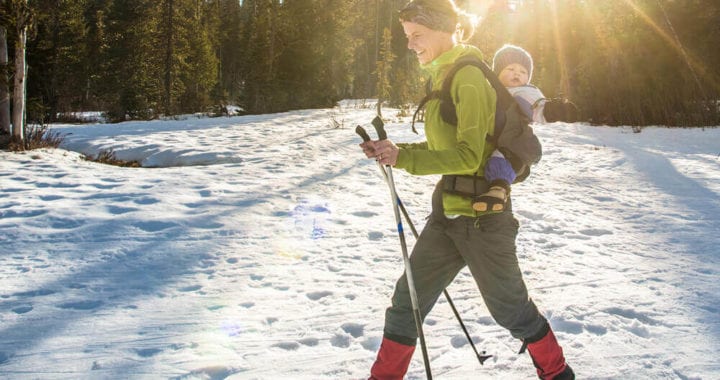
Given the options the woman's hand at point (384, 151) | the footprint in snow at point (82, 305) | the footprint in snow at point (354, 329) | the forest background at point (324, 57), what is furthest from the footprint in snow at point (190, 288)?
the forest background at point (324, 57)

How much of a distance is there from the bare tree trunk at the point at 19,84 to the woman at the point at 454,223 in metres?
9.70

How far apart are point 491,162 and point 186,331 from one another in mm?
2378

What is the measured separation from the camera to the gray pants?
2166 mm

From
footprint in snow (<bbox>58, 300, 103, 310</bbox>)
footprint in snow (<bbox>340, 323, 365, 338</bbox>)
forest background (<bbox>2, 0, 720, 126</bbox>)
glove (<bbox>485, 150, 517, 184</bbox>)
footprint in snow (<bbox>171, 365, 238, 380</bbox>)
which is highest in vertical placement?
forest background (<bbox>2, 0, 720, 126</bbox>)

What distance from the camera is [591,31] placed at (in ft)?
65.4

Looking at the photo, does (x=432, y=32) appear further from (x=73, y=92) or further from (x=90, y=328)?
(x=73, y=92)

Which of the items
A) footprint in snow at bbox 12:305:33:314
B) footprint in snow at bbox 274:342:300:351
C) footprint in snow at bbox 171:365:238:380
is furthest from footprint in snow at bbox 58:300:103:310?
footprint in snow at bbox 274:342:300:351

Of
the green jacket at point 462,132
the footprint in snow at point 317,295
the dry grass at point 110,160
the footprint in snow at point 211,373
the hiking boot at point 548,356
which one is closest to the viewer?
the green jacket at point 462,132

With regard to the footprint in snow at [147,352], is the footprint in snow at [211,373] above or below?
below

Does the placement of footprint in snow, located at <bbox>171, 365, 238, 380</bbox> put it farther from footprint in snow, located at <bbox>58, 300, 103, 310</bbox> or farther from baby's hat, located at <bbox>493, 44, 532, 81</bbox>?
baby's hat, located at <bbox>493, 44, 532, 81</bbox>

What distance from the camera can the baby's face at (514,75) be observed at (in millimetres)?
2365

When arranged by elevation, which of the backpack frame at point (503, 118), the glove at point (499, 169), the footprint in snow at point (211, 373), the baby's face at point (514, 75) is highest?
the baby's face at point (514, 75)

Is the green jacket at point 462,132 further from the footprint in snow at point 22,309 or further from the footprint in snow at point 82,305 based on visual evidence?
the footprint in snow at point 22,309

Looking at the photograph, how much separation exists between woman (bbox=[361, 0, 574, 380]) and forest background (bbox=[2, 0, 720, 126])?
1139 centimetres
